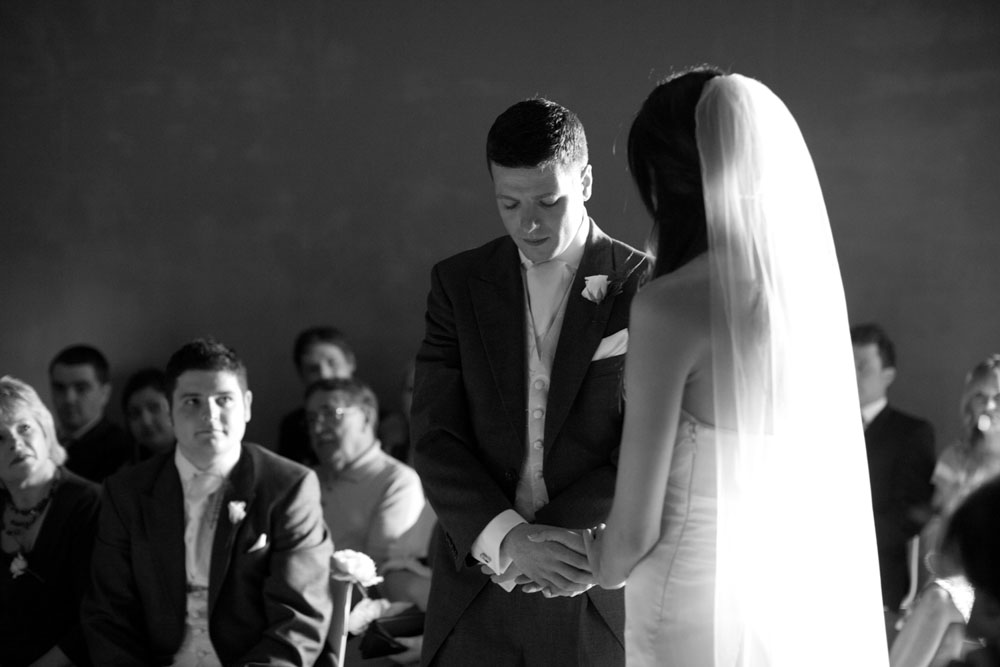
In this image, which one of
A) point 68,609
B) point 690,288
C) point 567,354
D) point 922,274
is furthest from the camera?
point 922,274

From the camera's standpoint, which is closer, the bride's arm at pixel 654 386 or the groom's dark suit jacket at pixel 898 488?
the bride's arm at pixel 654 386

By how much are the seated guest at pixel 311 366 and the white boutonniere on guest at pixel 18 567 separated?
1876 millimetres

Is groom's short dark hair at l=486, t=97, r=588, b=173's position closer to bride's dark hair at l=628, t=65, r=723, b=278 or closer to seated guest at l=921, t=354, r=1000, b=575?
bride's dark hair at l=628, t=65, r=723, b=278

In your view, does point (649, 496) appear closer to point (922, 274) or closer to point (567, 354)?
point (567, 354)

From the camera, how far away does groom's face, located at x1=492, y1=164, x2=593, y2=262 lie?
2324 millimetres

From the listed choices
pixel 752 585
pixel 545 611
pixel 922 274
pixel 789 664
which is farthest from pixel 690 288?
pixel 922 274

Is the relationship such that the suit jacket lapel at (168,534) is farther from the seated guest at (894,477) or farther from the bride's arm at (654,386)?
the seated guest at (894,477)

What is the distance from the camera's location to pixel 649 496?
1.89 meters

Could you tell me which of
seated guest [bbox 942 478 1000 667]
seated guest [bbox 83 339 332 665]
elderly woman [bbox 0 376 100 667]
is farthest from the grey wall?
seated guest [bbox 942 478 1000 667]

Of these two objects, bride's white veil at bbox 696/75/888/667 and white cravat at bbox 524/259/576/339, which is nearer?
bride's white veil at bbox 696/75/888/667

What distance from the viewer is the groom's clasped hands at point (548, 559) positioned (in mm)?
2119

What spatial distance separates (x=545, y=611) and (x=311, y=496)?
4.58 feet

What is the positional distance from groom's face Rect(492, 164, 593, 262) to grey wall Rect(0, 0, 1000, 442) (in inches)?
129

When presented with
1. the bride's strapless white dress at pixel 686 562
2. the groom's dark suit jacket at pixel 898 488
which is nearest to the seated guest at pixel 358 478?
the groom's dark suit jacket at pixel 898 488
